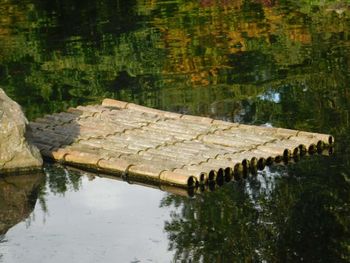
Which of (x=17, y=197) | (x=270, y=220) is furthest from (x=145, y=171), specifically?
(x=270, y=220)

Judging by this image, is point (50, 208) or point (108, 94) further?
point (108, 94)

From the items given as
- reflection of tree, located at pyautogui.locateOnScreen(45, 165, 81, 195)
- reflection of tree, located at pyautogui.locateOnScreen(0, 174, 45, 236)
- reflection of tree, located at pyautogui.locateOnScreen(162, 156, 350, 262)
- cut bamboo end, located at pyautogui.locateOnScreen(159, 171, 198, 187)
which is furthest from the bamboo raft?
reflection of tree, located at pyautogui.locateOnScreen(0, 174, 45, 236)

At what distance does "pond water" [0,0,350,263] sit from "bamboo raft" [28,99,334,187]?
216 millimetres

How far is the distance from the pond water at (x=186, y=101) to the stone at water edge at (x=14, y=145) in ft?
0.61

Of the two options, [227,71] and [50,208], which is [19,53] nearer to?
[227,71]

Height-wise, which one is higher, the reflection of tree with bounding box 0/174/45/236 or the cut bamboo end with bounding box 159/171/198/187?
the cut bamboo end with bounding box 159/171/198/187

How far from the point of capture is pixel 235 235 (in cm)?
912

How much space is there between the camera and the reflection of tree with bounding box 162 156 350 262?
28.3 feet

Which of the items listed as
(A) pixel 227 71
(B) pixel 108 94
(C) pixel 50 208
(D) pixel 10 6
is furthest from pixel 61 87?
(D) pixel 10 6

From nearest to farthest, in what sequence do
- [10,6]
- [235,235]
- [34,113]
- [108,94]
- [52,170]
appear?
[235,235] < [52,170] < [34,113] < [108,94] < [10,6]

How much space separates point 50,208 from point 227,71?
641 cm

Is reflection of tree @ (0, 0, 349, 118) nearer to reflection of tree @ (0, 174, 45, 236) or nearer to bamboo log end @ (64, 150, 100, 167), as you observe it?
bamboo log end @ (64, 150, 100, 167)

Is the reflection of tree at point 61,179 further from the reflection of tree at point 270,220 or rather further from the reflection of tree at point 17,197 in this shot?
the reflection of tree at point 270,220

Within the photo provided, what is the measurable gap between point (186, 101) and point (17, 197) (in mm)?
4202
